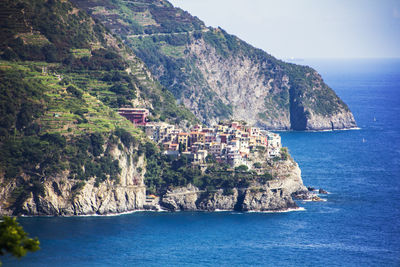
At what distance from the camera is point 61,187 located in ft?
348

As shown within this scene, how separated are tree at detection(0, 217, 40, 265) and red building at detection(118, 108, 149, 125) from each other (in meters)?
76.7

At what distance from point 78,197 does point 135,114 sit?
2562 cm

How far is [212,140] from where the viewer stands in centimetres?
12262

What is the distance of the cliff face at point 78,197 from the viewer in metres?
104

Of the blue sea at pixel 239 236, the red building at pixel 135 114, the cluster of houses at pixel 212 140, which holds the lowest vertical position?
the blue sea at pixel 239 236

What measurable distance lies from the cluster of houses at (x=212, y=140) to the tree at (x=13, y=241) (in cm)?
6493

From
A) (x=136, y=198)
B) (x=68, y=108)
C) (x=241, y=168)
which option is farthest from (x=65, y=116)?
(x=241, y=168)

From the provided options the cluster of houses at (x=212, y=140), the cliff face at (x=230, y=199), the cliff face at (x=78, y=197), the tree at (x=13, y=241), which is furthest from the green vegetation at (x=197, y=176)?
the tree at (x=13, y=241)

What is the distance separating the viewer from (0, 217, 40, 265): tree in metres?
50.6

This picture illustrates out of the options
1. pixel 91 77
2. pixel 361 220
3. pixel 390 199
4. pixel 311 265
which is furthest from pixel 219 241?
pixel 91 77

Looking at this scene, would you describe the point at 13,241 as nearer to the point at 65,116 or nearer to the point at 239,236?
the point at 239,236

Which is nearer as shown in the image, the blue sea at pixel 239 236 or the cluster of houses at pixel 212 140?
the blue sea at pixel 239 236

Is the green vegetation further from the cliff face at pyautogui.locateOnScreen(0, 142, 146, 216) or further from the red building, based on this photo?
the red building

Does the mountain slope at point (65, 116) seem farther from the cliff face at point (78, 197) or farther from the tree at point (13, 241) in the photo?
the tree at point (13, 241)
